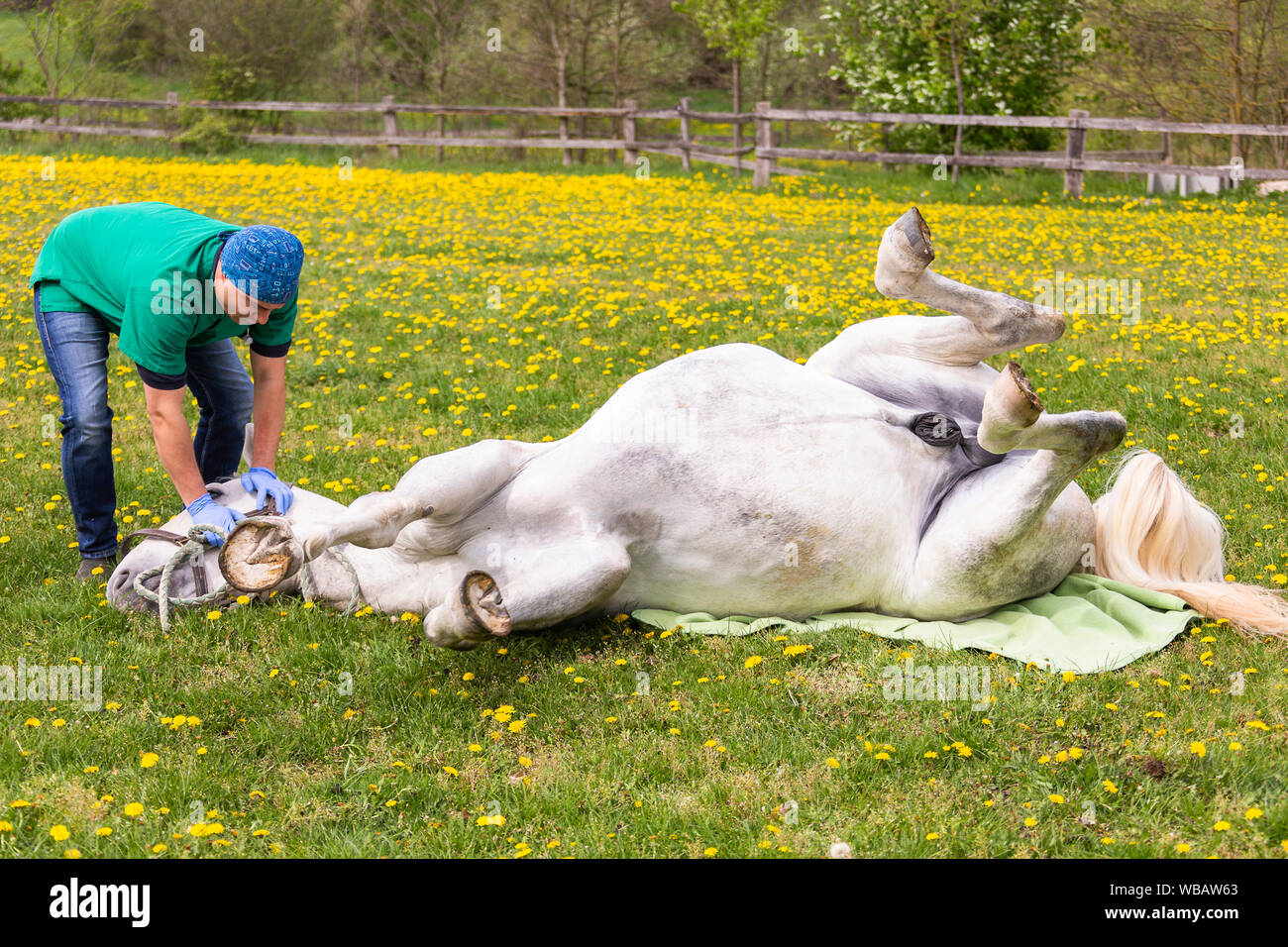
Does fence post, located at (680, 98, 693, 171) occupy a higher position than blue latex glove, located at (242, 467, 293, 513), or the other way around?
fence post, located at (680, 98, 693, 171)

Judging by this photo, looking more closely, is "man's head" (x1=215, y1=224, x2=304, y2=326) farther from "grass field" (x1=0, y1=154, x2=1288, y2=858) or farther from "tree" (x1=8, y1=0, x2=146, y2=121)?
"tree" (x1=8, y1=0, x2=146, y2=121)

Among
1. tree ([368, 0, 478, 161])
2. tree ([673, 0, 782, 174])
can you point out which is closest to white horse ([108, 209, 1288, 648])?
tree ([673, 0, 782, 174])

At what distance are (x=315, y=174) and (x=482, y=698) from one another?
17.1 meters

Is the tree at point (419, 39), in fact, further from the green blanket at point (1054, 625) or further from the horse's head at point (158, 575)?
the green blanket at point (1054, 625)

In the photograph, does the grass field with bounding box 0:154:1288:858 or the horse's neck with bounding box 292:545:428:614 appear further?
the horse's neck with bounding box 292:545:428:614

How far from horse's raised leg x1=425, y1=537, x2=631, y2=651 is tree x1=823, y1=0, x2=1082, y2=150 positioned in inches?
708

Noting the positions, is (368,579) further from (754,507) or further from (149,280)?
(754,507)

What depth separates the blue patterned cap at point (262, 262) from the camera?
172 inches

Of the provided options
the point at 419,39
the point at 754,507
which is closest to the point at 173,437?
the point at 754,507

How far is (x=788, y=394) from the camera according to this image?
4344 mm

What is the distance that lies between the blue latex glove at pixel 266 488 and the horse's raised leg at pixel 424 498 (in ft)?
1.91

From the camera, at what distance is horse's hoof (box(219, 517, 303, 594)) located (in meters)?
3.61

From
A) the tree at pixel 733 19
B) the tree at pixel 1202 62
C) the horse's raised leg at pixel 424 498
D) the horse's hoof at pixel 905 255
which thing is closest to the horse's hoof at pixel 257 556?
the horse's raised leg at pixel 424 498

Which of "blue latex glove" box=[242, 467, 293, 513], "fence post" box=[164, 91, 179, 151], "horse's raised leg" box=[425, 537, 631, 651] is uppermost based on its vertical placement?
"fence post" box=[164, 91, 179, 151]
